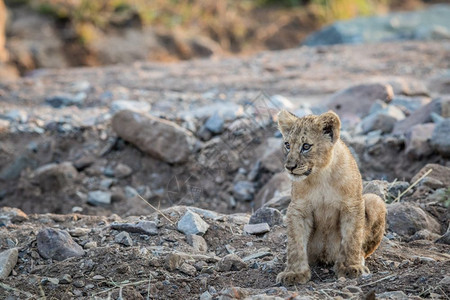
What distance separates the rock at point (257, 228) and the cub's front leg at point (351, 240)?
1.01 meters

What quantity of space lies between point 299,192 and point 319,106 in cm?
468

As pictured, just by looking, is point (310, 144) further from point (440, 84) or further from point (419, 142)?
point (440, 84)

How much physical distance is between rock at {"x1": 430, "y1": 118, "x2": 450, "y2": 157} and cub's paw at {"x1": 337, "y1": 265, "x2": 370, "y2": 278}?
3180mm

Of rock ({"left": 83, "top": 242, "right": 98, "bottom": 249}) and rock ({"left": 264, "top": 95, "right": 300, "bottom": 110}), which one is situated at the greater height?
rock ({"left": 83, "top": 242, "right": 98, "bottom": 249})

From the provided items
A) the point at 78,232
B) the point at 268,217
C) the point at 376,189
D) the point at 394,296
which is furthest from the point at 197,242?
the point at 376,189

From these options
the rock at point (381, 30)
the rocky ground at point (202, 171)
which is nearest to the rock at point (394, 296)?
the rocky ground at point (202, 171)

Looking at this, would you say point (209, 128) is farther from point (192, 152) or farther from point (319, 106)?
point (319, 106)

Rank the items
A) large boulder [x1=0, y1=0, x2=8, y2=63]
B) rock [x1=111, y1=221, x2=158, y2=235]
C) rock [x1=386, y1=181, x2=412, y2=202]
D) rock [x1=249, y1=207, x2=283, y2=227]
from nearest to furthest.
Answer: rock [x1=111, y1=221, x2=158, y2=235]
rock [x1=249, y1=207, x2=283, y2=227]
rock [x1=386, y1=181, x2=412, y2=202]
large boulder [x1=0, y1=0, x2=8, y2=63]

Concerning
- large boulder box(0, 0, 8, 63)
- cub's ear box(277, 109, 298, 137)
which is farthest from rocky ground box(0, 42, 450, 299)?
cub's ear box(277, 109, 298, 137)

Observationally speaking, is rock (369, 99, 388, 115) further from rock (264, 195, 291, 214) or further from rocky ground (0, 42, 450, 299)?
rock (264, 195, 291, 214)

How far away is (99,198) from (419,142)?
3.63m

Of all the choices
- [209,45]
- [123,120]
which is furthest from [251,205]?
[209,45]

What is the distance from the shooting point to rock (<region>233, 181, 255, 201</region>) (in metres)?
8.38

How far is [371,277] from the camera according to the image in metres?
4.84
